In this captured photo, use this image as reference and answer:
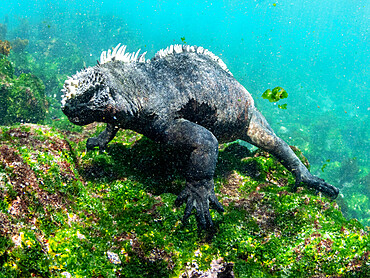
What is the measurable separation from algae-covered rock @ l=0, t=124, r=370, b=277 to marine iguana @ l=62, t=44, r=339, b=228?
14.9 inches

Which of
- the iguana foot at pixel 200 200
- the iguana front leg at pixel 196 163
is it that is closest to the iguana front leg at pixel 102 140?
the iguana front leg at pixel 196 163

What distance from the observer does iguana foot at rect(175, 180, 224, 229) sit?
2831mm

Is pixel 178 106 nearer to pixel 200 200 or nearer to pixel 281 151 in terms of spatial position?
pixel 200 200

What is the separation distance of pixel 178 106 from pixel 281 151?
7.87 feet

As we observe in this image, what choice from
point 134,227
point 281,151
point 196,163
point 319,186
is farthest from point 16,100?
point 319,186

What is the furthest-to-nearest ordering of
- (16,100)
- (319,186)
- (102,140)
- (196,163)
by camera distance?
1. (16,100)
2. (319,186)
3. (102,140)
4. (196,163)

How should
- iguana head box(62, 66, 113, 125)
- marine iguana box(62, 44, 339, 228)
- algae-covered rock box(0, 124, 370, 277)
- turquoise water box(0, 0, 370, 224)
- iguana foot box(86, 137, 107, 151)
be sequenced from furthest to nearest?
1. turquoise water box(0, 0, 370, 224)
2. iguana foot box(86, 137, 107, 151)
3. marine iguana box(62, 44, 339, 228)
4. iguana head box(62, 66, 113, 125)
5. algae-covered rock box(0, 124, 370, 277)

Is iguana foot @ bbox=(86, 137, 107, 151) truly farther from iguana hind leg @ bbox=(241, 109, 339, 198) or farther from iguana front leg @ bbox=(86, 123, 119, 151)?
iguana hind leg @ bbox=(241, 109, 339, 198)

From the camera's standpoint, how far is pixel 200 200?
3031mm

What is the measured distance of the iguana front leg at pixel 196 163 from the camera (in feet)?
9.96

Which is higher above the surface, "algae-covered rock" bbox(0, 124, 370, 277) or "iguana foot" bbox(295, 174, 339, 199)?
"iguana foot" bbox(295, 174, 339, 199)

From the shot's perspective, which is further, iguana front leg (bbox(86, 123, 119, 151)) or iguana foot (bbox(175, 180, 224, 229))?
iguana front leg (bbox(86, 123, 119, 151))

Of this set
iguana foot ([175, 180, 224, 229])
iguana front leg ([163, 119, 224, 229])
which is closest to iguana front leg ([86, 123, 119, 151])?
iguana front leg ([163, 119, 224, 229])

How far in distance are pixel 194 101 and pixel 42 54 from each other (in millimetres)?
24062
